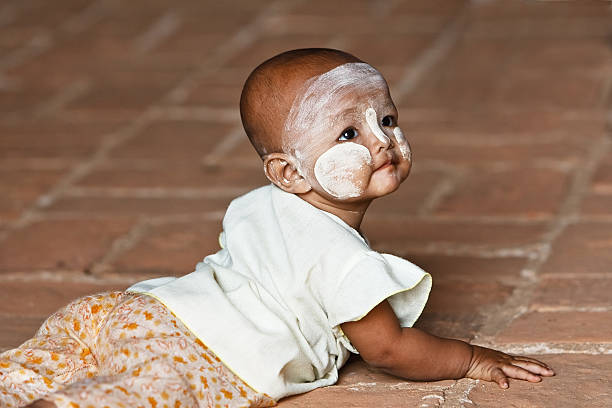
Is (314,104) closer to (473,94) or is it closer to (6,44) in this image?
(473,94)

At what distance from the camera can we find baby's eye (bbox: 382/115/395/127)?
1.94 meters

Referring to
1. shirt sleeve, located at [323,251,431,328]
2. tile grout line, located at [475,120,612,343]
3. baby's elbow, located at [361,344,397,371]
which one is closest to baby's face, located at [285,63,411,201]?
shirt sleeve, located at [323,251,431,328]

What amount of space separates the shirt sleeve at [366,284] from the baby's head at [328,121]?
0.45ft

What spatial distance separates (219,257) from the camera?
82.0 inches

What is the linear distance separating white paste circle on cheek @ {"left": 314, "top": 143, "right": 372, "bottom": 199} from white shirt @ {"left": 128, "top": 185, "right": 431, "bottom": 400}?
7 centimetres

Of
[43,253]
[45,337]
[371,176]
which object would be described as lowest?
[43,253]

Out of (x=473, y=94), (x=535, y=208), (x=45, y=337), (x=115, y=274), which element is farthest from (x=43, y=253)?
(x=473, y=94)

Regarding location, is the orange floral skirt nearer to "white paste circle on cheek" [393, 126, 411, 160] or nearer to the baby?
the baby

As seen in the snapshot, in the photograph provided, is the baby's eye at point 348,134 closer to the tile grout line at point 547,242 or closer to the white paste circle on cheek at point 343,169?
the white paste circle on cheek at point 343,169

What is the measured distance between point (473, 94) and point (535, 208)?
3.79 ft

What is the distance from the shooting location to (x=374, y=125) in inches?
74.5

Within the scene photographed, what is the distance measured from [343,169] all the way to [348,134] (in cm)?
6

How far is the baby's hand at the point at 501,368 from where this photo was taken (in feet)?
6.35

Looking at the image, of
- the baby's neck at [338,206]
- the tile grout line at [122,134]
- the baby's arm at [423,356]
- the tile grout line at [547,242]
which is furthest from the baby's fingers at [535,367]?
the tile grout line at [122,134]
